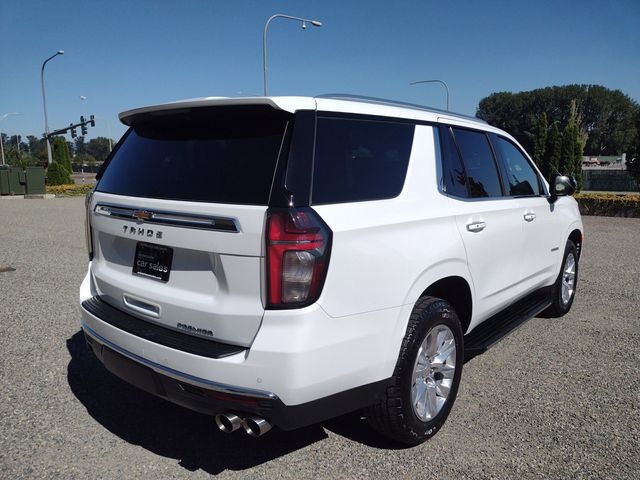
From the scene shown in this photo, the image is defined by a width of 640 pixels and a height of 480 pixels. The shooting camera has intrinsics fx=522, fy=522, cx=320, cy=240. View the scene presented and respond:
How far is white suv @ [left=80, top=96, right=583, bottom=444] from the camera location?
225 cm

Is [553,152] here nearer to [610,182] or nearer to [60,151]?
[610,182]

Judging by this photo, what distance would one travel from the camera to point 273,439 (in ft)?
10.0

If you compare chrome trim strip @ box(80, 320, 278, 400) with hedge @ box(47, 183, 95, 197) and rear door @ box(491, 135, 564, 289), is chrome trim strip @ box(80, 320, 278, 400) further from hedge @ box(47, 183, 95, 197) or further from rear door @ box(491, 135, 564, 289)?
hedge @ box(47, 183, 95, 197)

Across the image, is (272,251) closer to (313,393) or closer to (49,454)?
(313,393)

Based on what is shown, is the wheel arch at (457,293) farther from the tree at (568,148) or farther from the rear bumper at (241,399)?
the tree at (568,148)

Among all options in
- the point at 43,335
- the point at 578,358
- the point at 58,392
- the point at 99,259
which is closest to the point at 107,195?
the point at 99,259

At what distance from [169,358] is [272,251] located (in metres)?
0.74

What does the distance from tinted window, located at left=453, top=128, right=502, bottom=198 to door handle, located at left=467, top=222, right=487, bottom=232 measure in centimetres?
21

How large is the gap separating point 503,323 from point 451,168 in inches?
52.9

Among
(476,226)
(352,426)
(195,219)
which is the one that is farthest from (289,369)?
(476,226)

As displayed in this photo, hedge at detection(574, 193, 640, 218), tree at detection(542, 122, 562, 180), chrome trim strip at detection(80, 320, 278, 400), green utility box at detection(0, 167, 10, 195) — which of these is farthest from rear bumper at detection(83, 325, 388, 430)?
green utility box at detection(0, 167, 10, 195)

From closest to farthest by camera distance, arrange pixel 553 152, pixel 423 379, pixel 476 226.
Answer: pixel 423 379 < pixel 476 226 < pixel 553 152

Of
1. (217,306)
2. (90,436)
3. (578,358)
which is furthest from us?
(578,358)

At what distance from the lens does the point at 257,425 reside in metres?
2.31
